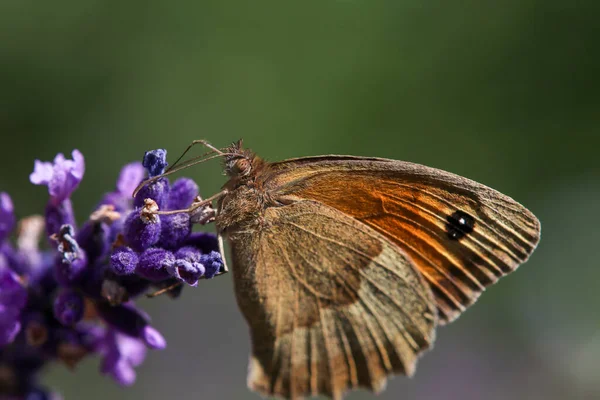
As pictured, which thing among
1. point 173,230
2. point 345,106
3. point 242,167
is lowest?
point 173,230

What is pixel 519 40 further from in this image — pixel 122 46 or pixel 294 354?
pixel 294 354

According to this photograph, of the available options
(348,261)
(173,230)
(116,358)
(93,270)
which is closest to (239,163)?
(173,230)

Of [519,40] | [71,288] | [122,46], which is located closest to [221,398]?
[122,46]

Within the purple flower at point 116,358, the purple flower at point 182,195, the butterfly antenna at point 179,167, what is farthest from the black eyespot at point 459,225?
the purple flower at point 116,358

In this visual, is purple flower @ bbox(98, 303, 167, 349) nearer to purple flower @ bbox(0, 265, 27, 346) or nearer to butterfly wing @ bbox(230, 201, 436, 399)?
purple flower @ bbox(0, 265, 27, 346)

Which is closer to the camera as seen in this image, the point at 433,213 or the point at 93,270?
the point at 93,270

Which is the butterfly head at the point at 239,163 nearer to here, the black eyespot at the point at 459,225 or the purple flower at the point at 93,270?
the purple flower at the point at 93,270

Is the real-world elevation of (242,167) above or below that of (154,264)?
above

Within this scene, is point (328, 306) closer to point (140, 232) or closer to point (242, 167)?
point (242, 167)
